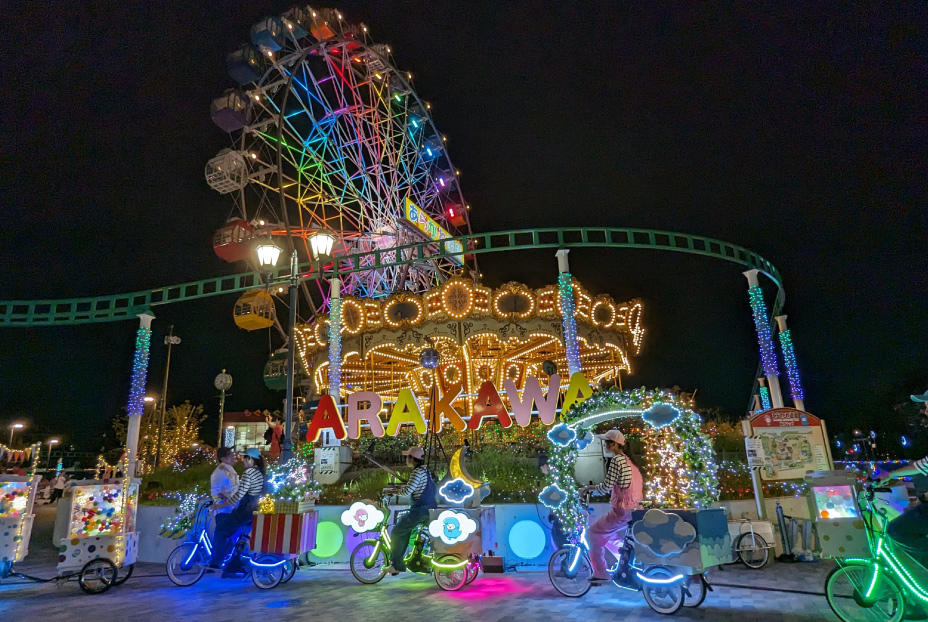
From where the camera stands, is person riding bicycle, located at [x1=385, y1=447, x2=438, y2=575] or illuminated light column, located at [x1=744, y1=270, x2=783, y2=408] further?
illuminated light column, located at [x1=744, y1=270, x2=783, y2=408]

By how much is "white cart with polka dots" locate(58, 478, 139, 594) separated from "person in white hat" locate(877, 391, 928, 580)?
898 centimetres

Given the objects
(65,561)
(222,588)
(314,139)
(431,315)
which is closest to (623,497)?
(222,588)

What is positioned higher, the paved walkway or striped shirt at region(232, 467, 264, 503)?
striped shirt at region(232, 467, 264, 503)

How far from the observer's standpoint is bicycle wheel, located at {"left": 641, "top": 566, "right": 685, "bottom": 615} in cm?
536

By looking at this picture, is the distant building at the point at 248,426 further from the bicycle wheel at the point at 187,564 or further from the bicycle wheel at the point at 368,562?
the bicycle wheel at the point at 368,562

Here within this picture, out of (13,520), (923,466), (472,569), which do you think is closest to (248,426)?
(13,520)

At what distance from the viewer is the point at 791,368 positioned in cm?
1645

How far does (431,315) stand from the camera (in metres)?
16.8

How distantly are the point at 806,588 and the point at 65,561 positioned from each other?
9464mm

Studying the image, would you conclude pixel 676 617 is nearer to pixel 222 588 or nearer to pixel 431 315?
pixel 222 588

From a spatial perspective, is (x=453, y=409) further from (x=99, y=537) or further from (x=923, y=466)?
(x=923, y=466)

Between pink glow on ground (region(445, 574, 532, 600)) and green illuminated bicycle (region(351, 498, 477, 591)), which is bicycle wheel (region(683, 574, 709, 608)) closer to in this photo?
pink glow on ground (region(445, 574, 532, 600))

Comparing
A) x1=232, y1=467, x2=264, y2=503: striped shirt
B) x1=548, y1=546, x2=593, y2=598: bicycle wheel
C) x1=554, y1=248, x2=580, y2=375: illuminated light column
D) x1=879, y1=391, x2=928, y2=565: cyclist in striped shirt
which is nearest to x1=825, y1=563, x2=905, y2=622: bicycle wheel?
x1=879, y1=391, x2=928, y2=565: cyclist in striped shirt

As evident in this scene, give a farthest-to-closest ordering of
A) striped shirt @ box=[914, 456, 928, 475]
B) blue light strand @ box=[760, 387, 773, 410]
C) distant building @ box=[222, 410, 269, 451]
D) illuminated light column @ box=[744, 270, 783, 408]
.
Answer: distant building @ box=[222, 410, 269, 451] < blue light strand @ box=[760, 387, 773, 410] < illuminated light column @ box=[744, 270, 783, 408] < striped shirt @ box=[914, 456, 928, 475]
